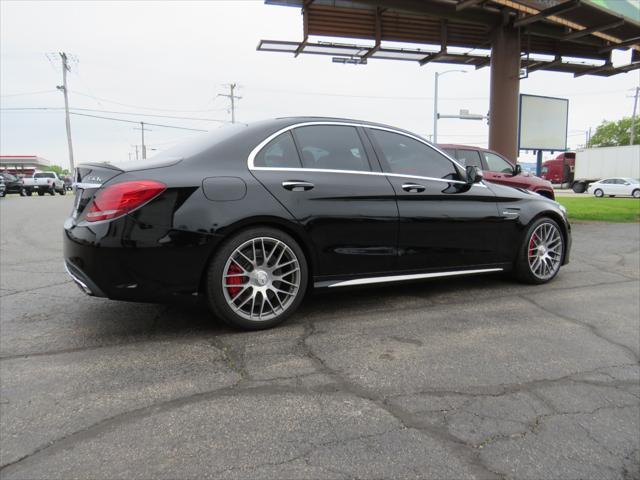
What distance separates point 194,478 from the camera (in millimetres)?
1904

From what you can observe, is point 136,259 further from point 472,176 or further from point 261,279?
point 472,176

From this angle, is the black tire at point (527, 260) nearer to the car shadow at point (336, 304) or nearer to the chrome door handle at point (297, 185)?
the car shadow at point (336, 304)

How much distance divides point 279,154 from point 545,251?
3.23 m

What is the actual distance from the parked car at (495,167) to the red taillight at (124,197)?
7.96 metres

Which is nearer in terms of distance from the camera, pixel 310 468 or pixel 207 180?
pixel 310 468

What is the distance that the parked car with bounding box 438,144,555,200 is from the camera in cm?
1023

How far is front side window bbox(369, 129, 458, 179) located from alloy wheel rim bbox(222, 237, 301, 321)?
4.20 ft

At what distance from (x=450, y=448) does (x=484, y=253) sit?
9.47ft

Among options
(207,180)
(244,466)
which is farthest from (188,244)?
(244,466)

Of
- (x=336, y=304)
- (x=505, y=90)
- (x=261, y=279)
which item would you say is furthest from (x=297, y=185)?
(x=505, y=90)

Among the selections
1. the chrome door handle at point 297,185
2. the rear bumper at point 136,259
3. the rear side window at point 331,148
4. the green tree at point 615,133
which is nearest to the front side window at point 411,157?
the rear side window at point 331,148

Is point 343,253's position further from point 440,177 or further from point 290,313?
point 440,177

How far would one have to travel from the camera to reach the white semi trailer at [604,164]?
33.7 metres

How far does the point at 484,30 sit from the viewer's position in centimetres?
1255
